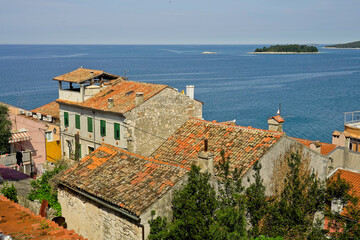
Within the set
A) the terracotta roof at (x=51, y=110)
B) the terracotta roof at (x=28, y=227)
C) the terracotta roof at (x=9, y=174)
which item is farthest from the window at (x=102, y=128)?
the terracotta roof at (x=28, y=227)

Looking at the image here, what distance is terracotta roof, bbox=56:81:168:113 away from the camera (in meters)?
24.6

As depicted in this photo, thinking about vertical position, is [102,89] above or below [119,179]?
above

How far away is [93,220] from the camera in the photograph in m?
15.6

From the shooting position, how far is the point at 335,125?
2448 inches

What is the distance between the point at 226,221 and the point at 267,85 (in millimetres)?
98499

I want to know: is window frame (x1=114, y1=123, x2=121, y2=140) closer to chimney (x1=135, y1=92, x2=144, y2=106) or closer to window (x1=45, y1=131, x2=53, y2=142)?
chimney (x1=135, y1=92, x2=144, y2=106)

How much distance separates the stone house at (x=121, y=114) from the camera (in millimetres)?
23859

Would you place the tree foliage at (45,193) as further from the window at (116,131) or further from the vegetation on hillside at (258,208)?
the vegetation on hillside at (258,208)

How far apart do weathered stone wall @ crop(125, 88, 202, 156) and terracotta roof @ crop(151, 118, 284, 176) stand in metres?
0.78

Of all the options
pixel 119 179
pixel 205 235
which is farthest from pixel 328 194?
pixel 119 179

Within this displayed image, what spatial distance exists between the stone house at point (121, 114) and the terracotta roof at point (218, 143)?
1.12m

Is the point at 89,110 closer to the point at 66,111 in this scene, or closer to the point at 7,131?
the point at 66,111

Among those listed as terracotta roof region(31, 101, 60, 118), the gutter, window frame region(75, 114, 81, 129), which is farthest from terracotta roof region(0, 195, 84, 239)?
terracotta roof region(31, 101, 60, 118)

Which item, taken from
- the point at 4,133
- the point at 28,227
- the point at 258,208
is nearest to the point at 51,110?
the point at 4,133
